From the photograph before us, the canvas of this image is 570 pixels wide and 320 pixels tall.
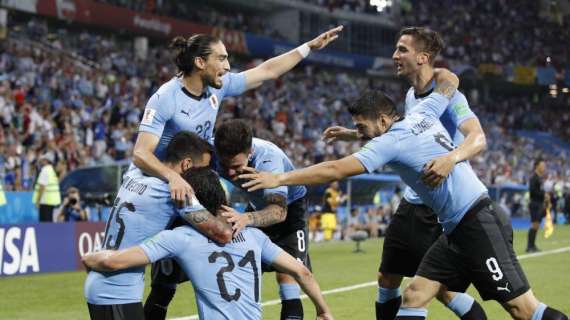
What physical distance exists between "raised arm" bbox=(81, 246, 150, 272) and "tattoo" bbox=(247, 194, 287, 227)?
106cm

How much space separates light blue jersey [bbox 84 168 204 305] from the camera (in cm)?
600

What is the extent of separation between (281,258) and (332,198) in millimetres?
18957

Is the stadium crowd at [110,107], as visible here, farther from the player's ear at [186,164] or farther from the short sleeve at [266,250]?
the short sleeve at [266,250]

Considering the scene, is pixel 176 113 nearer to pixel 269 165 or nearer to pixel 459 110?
pixel 269 165

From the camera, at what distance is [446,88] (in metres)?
7.16

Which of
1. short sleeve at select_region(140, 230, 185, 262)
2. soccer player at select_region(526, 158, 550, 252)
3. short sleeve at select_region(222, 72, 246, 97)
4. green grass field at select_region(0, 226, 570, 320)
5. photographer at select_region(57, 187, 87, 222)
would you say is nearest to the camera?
short sleeve at select_region(140, 230, 185, 262)

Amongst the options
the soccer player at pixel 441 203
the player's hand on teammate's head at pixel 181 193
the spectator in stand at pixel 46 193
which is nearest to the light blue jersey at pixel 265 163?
the soccer player at pixel 441 203

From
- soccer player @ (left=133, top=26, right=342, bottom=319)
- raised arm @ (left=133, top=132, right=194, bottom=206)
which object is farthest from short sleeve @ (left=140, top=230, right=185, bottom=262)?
soccer player @ (left=133, top=26, right=342, bottom=319)

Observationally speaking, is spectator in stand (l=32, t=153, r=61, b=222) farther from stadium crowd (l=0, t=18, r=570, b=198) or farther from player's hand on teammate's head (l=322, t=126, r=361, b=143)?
player's hand on teammate's head (l=322, t=126, r=361, b=143)

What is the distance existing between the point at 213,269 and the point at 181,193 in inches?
20.4

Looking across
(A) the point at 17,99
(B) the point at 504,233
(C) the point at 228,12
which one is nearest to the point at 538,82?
(C) the point at 228,12

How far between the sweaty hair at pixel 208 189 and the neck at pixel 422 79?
7.14 feet

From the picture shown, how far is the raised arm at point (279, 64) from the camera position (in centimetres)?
816

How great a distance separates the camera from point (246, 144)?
6.79m
